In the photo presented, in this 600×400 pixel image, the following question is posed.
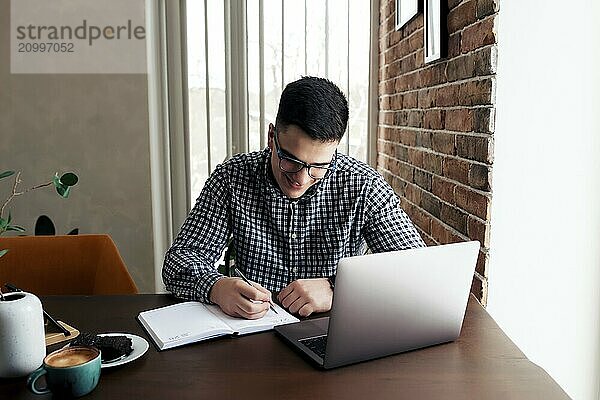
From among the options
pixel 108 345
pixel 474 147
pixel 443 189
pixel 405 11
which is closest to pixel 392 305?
pixel 108 345

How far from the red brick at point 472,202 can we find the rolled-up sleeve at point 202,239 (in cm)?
68

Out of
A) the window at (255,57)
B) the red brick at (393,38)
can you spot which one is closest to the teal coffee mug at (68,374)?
the red brick at (393,38)

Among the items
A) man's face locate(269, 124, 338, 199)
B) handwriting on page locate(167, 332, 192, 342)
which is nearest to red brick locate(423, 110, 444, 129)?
man's face locate(269, 124, 338, 199)

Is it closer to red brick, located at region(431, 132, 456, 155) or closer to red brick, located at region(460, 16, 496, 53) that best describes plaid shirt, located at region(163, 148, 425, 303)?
red brick, located at region(431, 132, 456, 155)

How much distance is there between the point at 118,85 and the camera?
9.91ft

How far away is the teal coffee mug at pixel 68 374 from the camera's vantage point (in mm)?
1094

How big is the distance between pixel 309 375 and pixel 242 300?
0.30m

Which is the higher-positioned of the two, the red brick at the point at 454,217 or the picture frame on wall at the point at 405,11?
the picture frame on wall at the point at 405,11

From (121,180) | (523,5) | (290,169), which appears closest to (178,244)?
(290,169)

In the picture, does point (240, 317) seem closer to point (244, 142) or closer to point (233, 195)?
point (233, 195)

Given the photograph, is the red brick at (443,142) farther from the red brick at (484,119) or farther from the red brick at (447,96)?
the red brick at (484,119)

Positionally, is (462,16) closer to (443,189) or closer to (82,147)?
(443,189)

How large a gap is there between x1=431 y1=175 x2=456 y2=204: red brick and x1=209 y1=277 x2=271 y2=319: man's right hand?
0.86m

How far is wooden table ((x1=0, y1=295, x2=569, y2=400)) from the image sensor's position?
44.8 inches
